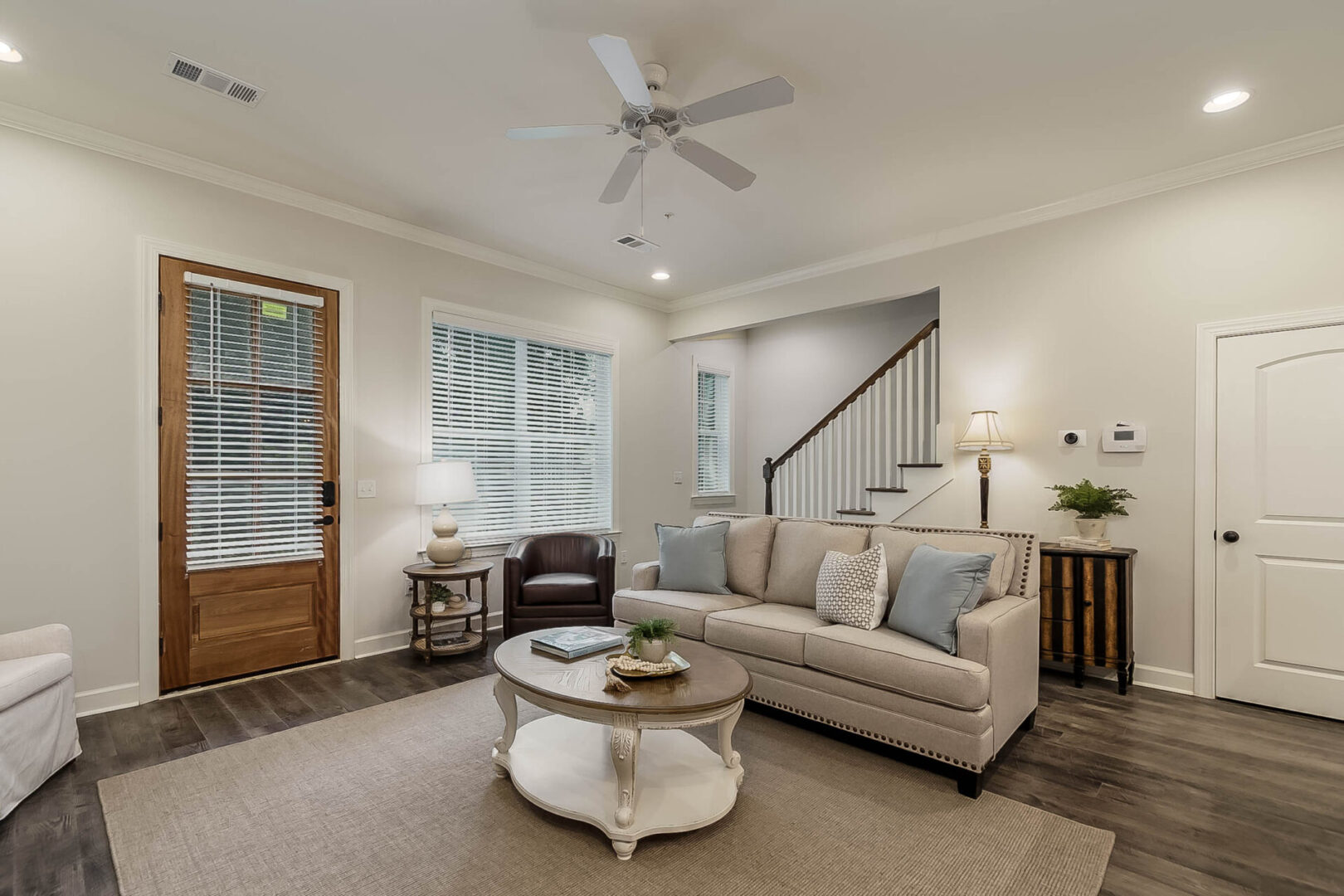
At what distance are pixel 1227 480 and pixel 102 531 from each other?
5.89 m

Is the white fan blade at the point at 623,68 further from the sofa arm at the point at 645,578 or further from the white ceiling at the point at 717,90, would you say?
the sofa arm at the point at 645,578

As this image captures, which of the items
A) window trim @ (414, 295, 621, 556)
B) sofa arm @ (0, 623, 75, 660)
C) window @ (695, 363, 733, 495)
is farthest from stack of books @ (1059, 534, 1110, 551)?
sofa arm @ (0, 623, 75, 660)

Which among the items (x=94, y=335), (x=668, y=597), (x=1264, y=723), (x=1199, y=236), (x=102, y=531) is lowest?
(x=1264, y=723)

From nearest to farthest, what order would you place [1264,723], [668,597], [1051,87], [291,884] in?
[291,884] < [1051,87] < [1264,723] < [668,597]

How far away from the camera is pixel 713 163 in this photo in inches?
109

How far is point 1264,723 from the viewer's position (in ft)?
10.1

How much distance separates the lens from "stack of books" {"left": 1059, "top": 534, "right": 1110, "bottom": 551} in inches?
141

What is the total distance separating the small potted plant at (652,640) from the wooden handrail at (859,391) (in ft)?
10.8

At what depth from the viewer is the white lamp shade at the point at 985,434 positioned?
4.03 m

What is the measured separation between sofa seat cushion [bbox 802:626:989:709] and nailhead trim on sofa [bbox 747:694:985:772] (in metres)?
0.20

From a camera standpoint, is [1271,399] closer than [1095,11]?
No

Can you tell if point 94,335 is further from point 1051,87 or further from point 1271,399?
point 1271,399

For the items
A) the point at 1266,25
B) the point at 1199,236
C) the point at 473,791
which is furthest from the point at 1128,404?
the point at 473,791

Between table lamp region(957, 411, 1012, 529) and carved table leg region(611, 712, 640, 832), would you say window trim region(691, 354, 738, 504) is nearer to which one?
table lamp region(957, 411, 1012, 529)
